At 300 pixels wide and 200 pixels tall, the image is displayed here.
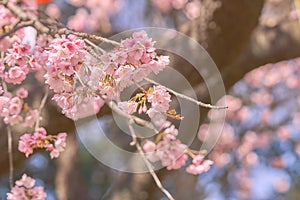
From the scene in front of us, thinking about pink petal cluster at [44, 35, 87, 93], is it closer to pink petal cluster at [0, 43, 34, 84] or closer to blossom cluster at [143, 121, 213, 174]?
pink petal cluster at [0, 43, 34, 84]

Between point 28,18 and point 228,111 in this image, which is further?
point 228,111

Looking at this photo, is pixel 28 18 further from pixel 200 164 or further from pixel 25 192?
pixel 200 164

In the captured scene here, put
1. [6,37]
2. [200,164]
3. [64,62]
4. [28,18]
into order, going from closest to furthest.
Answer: [64,62]
[28,18]
[6,37]
[200,164]

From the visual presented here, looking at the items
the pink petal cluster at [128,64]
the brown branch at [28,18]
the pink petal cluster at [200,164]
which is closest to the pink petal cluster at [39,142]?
the brown branch at [28,18]

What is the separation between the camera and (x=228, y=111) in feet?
14.8

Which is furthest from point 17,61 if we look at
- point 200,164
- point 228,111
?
point 228,111

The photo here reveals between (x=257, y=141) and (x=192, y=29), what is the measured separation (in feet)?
9.77

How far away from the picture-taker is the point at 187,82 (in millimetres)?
2121

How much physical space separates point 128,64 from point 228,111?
11.4ft

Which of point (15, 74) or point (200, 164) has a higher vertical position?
point (15, 74)

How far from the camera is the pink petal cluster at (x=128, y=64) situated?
1090mm

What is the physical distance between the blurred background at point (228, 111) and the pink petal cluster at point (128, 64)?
38.2 inches

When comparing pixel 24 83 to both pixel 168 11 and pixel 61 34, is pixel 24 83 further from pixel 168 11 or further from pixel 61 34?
pixel 168 11

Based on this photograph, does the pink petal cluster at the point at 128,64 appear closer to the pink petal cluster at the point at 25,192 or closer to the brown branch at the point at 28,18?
the brown branch at the point at 28,18
